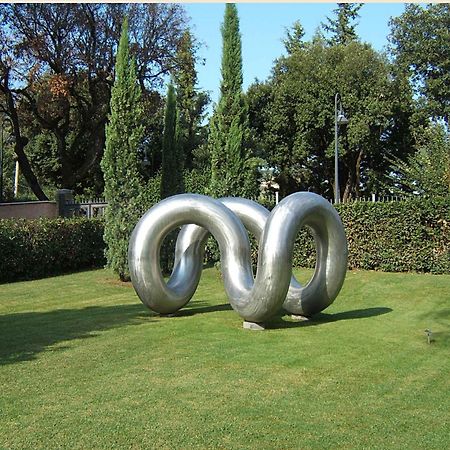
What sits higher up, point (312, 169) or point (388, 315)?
point (312, 169)

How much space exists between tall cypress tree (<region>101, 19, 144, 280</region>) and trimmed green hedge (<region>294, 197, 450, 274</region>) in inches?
275

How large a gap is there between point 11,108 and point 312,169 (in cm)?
2108

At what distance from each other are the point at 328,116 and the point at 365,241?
21.1 m

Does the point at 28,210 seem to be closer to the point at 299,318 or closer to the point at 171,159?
the point at 171,159

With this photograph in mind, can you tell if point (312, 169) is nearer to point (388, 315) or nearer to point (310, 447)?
point (388, 315)

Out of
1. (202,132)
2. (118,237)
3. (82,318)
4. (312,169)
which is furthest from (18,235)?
(202,132)

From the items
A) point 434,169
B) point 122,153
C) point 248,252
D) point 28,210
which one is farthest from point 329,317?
point 28,210

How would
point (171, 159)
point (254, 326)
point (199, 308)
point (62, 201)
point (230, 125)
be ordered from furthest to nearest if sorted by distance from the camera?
point (62, 201), point (171, 159), point (230, 125), point (199, 308), point (254, 326)

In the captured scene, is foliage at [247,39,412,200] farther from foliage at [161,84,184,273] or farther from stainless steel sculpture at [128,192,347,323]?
stainless steel sculpture at [128,192,347,323]

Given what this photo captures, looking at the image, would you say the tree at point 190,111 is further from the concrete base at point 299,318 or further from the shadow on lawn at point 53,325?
the concrete base at point 299,318

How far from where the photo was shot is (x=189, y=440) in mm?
5195

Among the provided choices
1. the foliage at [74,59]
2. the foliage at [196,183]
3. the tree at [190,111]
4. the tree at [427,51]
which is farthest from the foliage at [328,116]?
the foliage at [196,183]

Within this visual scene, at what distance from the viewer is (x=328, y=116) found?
38.7m

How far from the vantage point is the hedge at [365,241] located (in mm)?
17875
